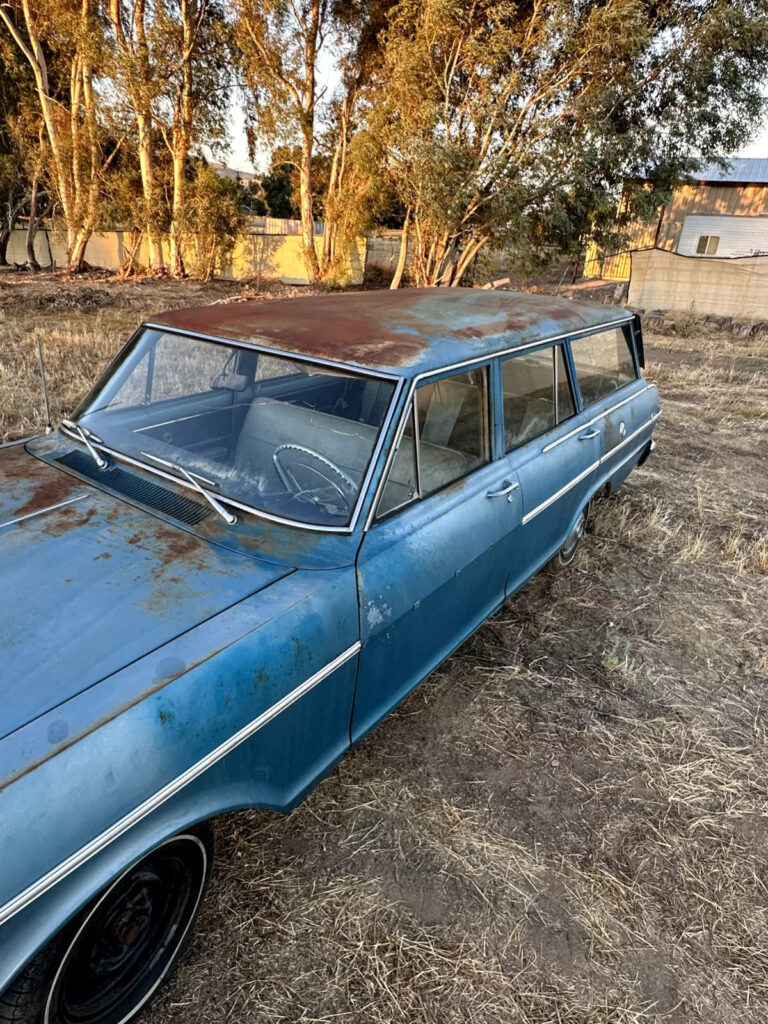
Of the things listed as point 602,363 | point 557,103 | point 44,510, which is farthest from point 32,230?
point 44,510

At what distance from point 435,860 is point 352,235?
20837mm

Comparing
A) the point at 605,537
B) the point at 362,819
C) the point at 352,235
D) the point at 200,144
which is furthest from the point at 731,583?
the point at 200,144

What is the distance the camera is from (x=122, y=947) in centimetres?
160

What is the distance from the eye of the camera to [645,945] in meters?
1.94

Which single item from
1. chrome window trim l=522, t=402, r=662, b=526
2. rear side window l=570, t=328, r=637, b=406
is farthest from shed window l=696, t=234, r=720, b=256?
rear side window l=570, t=328, r=637, b=406

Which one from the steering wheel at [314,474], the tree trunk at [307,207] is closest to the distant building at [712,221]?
the tree trunk at [307,207]

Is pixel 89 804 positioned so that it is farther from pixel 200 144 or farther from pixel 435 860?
pixel 200 144

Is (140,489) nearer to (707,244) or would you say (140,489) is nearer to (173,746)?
(173,746)

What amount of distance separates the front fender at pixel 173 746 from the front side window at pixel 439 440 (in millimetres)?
511

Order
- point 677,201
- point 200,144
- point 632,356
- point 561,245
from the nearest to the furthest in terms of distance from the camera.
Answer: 1. point 632,356
2. point 561,245
3. point 200,144
4. point 677,201

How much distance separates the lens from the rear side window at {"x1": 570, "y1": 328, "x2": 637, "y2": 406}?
11.8ft

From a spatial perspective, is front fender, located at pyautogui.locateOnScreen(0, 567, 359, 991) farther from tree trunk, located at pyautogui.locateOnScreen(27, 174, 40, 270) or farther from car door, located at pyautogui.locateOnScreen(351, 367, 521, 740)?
tree trunk, located at pyautogui.locateOnScreen(27, 174, 40, 270)

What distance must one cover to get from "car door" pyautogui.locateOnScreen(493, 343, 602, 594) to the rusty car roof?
0.58ft

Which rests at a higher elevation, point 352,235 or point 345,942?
point 352,235
